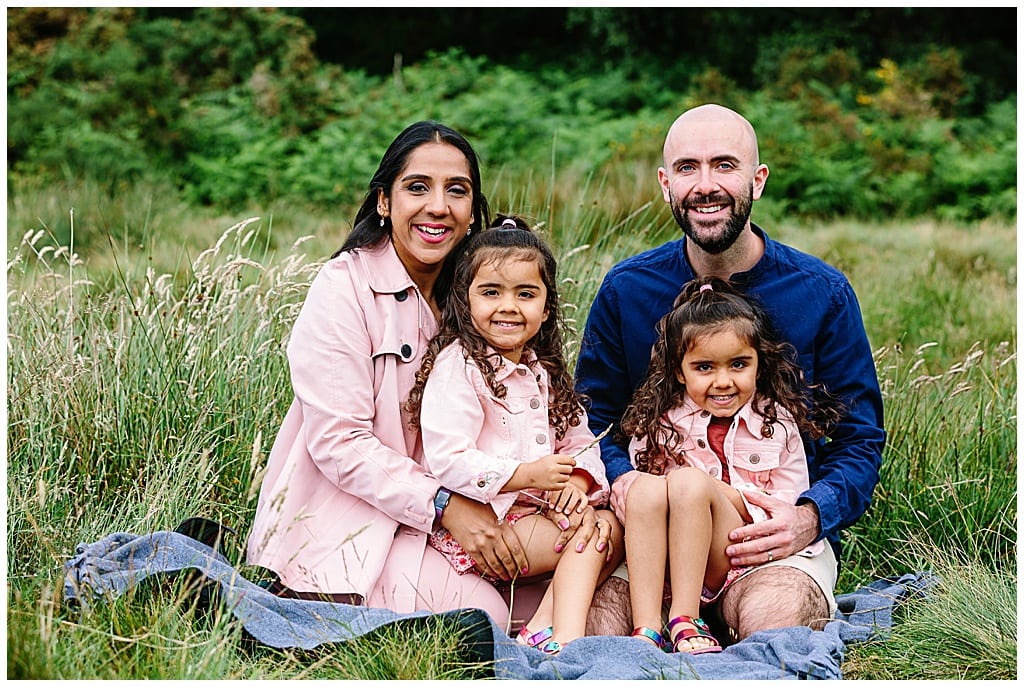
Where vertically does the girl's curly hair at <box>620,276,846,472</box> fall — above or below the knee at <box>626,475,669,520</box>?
above

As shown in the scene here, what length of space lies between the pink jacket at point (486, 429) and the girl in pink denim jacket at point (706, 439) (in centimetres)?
26

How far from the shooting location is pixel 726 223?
3.67m

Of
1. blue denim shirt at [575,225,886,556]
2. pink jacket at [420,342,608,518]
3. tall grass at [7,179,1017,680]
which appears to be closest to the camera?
tall grass at [7,179,1017,680]

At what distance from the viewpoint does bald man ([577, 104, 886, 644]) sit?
135 inches

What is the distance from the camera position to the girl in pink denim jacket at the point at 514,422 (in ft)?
11.0

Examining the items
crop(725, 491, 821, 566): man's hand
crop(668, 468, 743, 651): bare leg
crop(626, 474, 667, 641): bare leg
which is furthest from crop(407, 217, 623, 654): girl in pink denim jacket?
crop(725, 491, 821, 566): man's hand

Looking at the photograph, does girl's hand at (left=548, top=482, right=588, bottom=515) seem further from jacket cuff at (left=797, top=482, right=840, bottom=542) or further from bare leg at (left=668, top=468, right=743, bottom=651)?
jacket cuff at (left=797, top=482, right=840, bottom=542)

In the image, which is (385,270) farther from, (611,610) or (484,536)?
(611,610)

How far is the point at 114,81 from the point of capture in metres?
13.2

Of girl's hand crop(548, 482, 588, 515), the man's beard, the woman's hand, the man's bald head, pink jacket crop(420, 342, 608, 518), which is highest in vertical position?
the man's bald head

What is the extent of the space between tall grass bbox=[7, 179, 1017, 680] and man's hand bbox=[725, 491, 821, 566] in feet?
1.24

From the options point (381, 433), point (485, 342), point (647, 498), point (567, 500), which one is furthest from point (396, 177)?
point (647, 498)

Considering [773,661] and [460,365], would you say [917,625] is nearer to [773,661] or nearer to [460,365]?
[773,661]

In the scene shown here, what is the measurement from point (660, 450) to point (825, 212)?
8.55 metres
